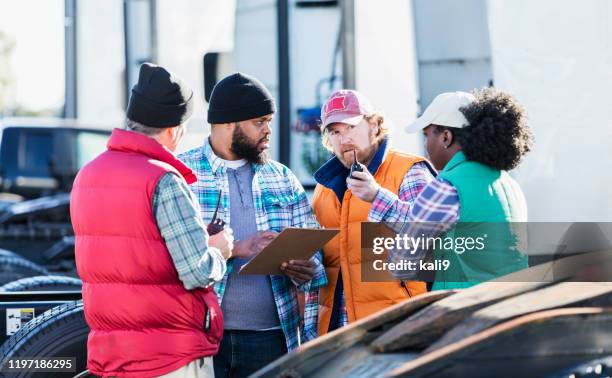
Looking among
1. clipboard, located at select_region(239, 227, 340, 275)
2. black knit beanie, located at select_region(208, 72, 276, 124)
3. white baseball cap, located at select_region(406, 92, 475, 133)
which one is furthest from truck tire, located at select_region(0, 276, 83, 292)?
white baseball cap, located at select_region(406, 92, 475, 133)

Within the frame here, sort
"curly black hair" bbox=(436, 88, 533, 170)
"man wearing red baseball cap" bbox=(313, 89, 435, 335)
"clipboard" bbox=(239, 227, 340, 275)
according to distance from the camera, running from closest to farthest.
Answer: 1. "curly black hair" bbox=(436, 88, 533, 170)
2. "clipboard" bbox=(239, 227, 340, 275)
3. "man wearing red baseball cap" bbox=(313, 89, 435, 335)

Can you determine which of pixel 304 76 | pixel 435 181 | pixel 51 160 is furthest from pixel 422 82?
pixel 51 160

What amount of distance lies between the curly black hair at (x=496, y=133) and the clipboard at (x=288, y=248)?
2.04ft

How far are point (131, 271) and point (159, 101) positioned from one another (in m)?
0.60

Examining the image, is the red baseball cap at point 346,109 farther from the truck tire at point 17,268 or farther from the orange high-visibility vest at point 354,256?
the truck tire at point 17,268

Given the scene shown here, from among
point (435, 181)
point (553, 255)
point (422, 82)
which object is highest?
point (422, 82)

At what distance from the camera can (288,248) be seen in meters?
4.10

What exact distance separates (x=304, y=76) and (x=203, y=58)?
1228 millimetres

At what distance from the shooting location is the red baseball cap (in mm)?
4348

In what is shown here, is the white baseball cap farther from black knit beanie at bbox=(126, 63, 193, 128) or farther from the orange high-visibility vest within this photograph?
black knit beanie at bbox=(126, 63, 193, 128)

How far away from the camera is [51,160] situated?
11820 mm

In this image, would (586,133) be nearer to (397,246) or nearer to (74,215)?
(397,246)

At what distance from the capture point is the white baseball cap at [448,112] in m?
4.14

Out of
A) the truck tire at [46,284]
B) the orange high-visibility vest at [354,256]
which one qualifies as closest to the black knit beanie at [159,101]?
the orange high-visibility vest at [354,256]
